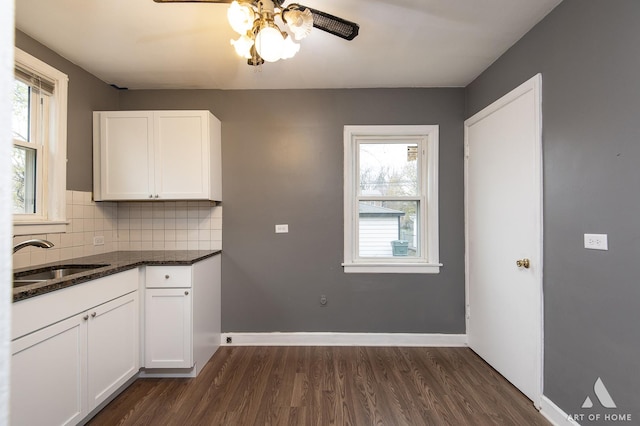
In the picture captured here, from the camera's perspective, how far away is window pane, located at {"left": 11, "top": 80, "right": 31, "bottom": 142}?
81.5 inches

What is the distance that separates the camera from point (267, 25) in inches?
57.3

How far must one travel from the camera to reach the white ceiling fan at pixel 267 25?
4.64 ft

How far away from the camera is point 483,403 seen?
2041 millimetres

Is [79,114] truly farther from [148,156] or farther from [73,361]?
[73,361]

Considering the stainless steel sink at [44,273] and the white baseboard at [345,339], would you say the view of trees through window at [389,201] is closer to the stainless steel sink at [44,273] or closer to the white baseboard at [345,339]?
the white baseboard at [345,339]

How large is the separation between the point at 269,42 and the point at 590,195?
6.22 feet

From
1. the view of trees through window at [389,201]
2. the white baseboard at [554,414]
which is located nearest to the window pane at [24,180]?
the view of trees through window at [389,201]

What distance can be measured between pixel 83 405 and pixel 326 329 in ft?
6.20

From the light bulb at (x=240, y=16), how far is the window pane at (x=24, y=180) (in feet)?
6.26

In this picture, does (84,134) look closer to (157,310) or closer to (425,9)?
(157,310)

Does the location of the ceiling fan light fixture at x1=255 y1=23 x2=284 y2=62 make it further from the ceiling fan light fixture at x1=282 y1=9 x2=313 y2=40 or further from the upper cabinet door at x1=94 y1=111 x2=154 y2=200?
the upper cabinet door at x1=94 y1=111 x2=154 y2=200

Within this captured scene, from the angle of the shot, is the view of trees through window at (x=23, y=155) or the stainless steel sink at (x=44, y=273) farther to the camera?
the view of trees through window at (x=23, y=155)

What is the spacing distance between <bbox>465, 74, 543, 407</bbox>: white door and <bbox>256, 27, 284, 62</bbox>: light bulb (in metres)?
1.74

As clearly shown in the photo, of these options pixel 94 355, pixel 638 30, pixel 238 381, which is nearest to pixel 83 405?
pixel 94 355
